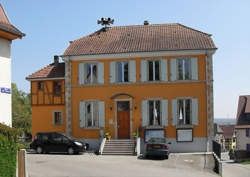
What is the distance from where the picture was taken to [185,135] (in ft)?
82.9

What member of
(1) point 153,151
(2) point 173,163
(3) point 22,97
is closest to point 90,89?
(1) point 153,151

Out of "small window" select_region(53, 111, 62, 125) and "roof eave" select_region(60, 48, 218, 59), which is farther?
"small window" select_region(53, 111, 62, 125)

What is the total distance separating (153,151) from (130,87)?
6.06 meters

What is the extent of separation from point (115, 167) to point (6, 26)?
9.27m

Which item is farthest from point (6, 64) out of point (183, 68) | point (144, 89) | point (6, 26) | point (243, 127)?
point (243, 127)

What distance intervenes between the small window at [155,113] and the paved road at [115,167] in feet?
13.1

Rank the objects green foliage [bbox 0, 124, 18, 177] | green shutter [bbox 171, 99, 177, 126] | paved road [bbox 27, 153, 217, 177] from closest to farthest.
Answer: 1. green foliage [bbox 0, 124, 18, 177]
2. paved road [bbox 27, 153, 217, 177]
3. green shutter [bbox 171, 99, 177, 126]

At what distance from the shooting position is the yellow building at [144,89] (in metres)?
25.3

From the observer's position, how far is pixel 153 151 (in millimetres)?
21531

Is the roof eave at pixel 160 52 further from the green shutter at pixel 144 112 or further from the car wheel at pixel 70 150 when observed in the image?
the car wheel at pixel 70 150

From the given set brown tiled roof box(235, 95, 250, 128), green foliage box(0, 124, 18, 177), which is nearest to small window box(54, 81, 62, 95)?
green foliage box(0, 124, 18, 177)

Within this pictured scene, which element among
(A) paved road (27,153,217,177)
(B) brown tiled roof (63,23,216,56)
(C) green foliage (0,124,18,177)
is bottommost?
(A) paved road (27,153,217,177)

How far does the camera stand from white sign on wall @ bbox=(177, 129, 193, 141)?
82.6 ft

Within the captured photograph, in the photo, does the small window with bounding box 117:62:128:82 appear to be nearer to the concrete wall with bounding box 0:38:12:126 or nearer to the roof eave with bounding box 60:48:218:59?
the roof eave with bounding box 60:48:218:59
